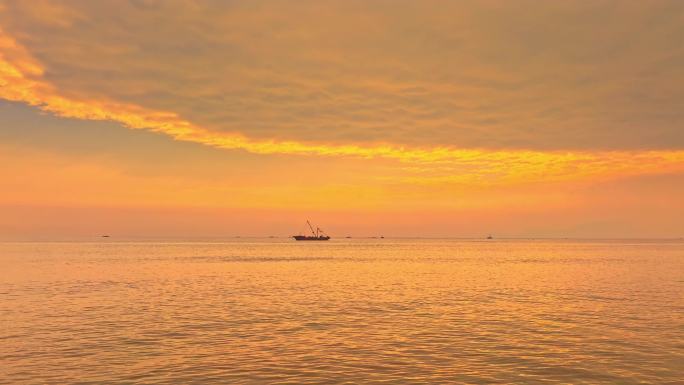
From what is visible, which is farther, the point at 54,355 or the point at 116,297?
the point at 116,297

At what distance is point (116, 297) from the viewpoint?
58.4 meters

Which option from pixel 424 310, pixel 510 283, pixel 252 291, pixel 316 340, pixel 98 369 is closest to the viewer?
pixel 98 369

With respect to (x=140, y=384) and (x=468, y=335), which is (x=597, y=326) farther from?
(x=140, y=384)

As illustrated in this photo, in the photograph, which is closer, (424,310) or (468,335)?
(468,335)

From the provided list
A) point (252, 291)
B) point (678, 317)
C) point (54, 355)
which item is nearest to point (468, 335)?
point (678, 317)

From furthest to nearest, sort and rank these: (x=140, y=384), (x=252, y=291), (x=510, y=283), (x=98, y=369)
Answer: (x=510, y=283) < (x=252, y=291) < (x=98, y=369) < (x=140, y=384)

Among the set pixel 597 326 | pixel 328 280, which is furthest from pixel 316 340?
pixel 328 280

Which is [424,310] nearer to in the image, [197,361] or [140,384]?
[197,361]

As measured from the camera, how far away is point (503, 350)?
31.2 meters

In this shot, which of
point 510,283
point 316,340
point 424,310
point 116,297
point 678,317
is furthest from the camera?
point 510,283

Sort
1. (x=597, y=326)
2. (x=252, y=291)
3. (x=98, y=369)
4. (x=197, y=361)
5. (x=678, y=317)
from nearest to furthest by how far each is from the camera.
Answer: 1. (x=98, y=369)
2. (x=197, y=361)
3. (x=597, y=326)
4. (x=678, y=317)
5. (x=252, y=291)

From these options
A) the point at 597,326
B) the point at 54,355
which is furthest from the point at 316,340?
the point at 597,326

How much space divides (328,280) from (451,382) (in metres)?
57.7

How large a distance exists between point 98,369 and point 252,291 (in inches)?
1508
